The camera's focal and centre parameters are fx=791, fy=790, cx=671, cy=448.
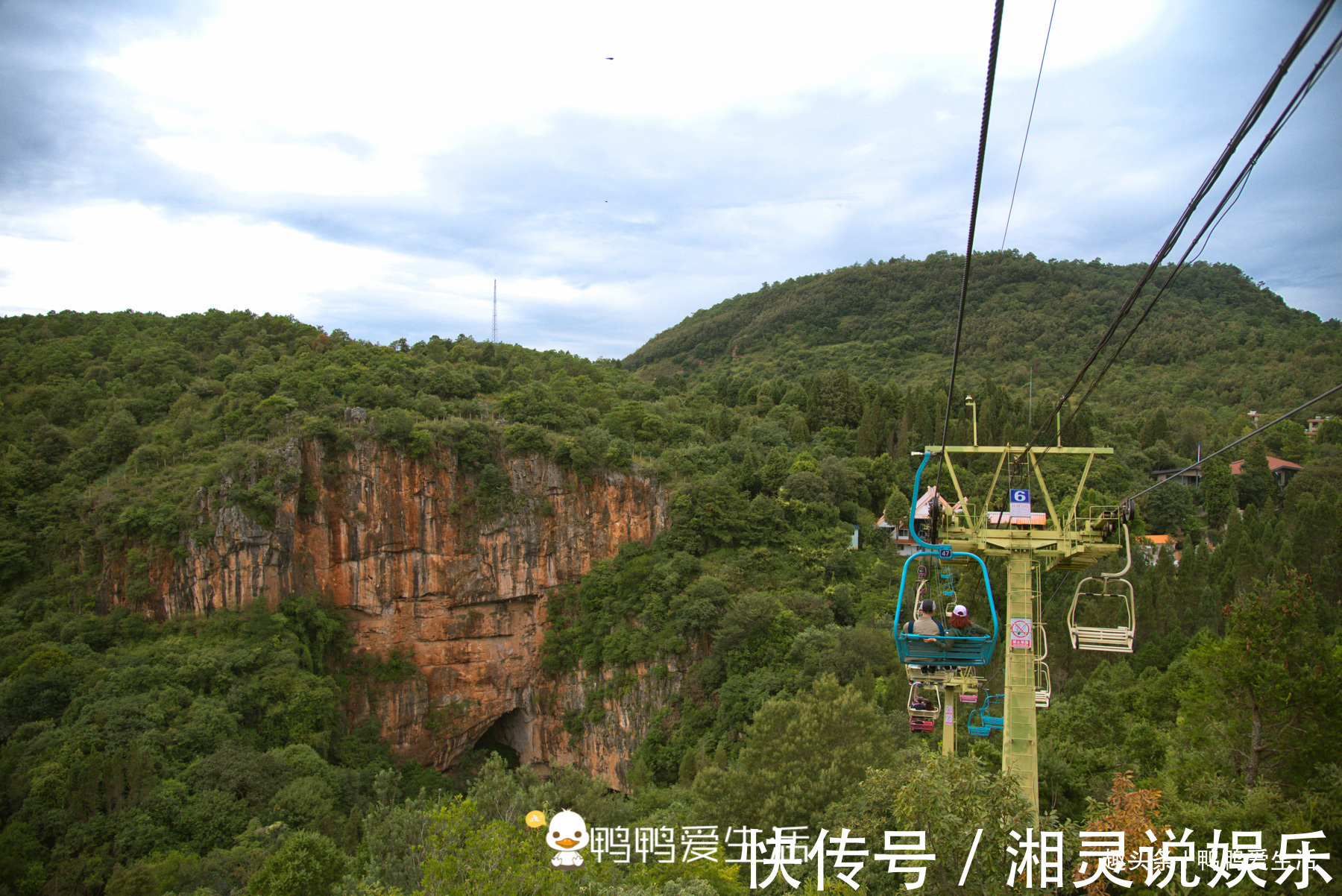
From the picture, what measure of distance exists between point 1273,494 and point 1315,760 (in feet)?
143

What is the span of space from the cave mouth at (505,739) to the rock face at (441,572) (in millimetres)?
169

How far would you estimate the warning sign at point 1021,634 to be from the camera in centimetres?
1116

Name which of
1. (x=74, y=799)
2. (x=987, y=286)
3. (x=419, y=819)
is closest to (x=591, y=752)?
(x=74, y=799)

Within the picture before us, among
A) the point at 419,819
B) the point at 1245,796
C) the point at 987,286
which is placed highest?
the point at 987,286

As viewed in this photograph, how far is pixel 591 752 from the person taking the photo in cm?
4172

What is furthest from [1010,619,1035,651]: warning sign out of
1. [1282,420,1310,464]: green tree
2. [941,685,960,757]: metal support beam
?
[1282,420,1310,464]: green tree

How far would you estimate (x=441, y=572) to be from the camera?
44.0m

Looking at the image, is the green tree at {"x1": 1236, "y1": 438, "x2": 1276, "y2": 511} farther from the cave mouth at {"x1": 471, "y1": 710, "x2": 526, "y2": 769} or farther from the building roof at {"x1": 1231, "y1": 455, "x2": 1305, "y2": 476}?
the cave mouth at {"x1": 471, "y1": 710, "x2": 526, "y2": 769}

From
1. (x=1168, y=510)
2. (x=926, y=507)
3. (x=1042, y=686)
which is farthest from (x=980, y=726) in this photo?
(x=1168, y=510)

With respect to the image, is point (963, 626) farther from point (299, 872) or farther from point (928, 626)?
point (299, 872)

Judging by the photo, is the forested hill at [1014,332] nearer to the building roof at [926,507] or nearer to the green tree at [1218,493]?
the green tree at [1218,493]

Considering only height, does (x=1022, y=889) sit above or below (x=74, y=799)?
above

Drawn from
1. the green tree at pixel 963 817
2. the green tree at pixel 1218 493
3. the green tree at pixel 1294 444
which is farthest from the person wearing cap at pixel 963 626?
the green tree at pixel 1294 444

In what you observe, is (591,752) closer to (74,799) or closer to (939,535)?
(74,799)
